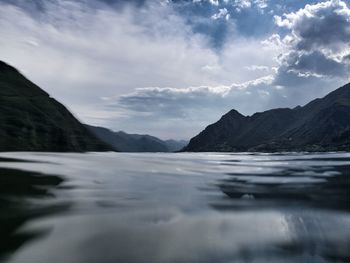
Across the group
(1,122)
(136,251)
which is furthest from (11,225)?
(1,122)

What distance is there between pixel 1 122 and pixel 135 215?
201 meters

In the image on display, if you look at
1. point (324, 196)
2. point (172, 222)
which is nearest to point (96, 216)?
point (172, 222)

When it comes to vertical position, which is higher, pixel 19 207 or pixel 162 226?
pixel 19 207

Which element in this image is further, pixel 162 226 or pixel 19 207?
pixel 19 207

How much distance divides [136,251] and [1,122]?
207 metres

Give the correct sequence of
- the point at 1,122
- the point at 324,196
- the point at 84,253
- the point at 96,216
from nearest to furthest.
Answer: the point at 84,253, the point at 96,216, the point at 324,196, the point at 1,122

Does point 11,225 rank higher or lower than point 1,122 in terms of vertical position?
lower

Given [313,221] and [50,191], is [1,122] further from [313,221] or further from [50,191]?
[313,221]

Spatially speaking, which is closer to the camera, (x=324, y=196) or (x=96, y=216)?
(x=96, y=216)

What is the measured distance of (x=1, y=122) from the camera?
198500 millimetres

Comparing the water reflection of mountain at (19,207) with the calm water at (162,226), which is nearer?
the calm water at (162,226)

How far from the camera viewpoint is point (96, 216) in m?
18.9

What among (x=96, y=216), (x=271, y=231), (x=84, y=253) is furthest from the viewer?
(x=96, y=216)

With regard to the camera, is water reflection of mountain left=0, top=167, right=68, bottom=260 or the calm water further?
water reflection of mountain left=0, top=167, right=68, bottom=260
